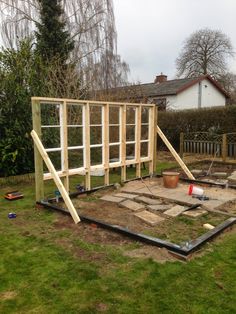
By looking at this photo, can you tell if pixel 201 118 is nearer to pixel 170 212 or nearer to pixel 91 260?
pixel 170 212

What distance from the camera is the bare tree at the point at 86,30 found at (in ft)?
47.8

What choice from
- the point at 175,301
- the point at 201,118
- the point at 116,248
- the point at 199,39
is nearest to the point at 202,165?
the point at 201,118

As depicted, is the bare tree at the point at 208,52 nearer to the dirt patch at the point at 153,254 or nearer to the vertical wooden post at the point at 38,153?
the vertical wooden post at the point at 38,153

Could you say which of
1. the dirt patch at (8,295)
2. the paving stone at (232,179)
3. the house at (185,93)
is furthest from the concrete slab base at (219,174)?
the house at (185,93)

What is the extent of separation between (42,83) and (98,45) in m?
8.67

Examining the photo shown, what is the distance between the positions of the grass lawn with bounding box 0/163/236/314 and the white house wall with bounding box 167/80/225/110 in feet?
55.5

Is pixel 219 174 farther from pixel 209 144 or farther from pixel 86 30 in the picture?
pixel 86 30

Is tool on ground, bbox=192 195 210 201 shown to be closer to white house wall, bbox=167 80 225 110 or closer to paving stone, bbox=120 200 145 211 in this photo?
paving stone, bbox=120 200 145 211

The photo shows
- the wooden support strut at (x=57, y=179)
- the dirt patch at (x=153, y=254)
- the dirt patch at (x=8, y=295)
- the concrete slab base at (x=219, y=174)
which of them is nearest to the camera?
the dirt patch at (x=8, y=295)

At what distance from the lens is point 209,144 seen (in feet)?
37.8

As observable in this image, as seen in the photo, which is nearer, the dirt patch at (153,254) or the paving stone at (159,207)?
the dirt patch at (153,254)

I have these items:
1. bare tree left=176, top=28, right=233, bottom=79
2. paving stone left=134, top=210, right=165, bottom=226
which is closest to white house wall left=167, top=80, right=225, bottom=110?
bare tree left=176, top=28, right=233, bottom=79

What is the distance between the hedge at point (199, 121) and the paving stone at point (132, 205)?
801cm

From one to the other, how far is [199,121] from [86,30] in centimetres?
→ 790
